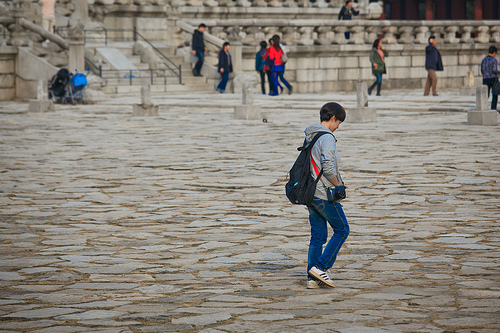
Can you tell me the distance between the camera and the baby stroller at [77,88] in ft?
81.7

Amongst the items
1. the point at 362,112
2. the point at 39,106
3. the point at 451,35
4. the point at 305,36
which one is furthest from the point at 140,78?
the point at 451,35

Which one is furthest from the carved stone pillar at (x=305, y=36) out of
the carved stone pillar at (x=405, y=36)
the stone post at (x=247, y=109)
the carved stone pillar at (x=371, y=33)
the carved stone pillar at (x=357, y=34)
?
the stone post at (x=247, y=109)

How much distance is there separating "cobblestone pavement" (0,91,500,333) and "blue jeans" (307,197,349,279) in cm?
21

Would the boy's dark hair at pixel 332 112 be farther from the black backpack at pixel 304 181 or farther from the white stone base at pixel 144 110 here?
the white stone base at pixel 144 110

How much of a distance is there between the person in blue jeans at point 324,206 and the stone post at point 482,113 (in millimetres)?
12034

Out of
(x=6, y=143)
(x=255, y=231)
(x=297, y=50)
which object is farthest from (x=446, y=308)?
(x=297, y=50)

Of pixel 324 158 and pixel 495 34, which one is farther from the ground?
pixel 495 34

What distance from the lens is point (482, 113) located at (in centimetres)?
1767

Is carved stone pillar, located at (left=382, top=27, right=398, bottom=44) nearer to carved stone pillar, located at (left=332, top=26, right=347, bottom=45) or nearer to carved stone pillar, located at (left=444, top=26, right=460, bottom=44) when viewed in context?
carved stone pillar, located at (left=332, top=26, right=347, bottom=45)

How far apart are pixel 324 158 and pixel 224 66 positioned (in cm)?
2304

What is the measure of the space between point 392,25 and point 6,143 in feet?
71.1

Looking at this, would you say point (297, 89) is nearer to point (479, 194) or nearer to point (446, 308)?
point (479, 194)

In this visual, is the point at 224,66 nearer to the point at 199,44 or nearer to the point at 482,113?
the point at 199,44

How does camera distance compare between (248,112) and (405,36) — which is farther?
(405,36)
